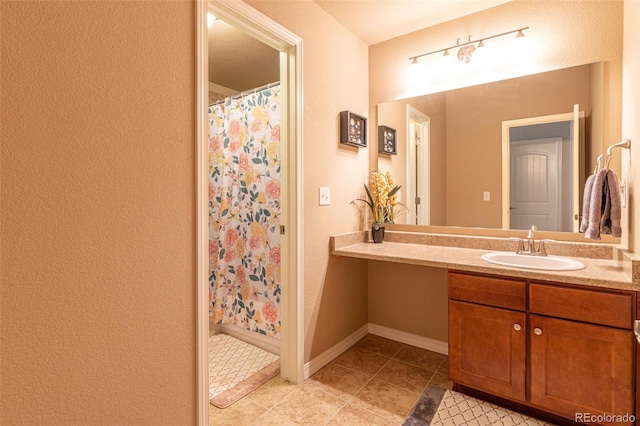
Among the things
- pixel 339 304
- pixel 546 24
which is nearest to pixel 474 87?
pixel 546 24

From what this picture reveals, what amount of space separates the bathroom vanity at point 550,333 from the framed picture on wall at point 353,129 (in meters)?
0.89

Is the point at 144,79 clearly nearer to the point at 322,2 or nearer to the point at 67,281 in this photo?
the point at 67,281

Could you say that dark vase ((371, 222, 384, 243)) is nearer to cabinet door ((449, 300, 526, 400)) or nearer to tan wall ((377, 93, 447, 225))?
tan wall ((377, 93, 447, 225))

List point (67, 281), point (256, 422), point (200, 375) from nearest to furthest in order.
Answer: point (67, 281) < point (200, 375) < point (256, 422)

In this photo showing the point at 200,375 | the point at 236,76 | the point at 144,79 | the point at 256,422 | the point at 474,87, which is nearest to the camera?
the point at 144,79

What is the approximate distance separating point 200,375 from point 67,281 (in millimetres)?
662

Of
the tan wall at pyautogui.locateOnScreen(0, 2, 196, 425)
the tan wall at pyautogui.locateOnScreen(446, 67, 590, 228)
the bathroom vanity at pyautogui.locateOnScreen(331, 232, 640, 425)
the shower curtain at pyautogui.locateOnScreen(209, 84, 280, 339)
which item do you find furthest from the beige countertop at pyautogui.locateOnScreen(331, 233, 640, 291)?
the tan wall at pyautogui.locateOnScreen(0, 2, 196, 425)

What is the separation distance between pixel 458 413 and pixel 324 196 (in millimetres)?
1448

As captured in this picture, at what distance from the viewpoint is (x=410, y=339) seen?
8.36 feet

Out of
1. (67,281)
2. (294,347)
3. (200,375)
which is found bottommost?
(294,347)

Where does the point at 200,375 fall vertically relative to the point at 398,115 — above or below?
below

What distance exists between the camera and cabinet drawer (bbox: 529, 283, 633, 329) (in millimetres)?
1400

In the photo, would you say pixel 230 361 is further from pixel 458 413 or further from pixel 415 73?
pixel 415 73

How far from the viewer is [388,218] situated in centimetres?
259
